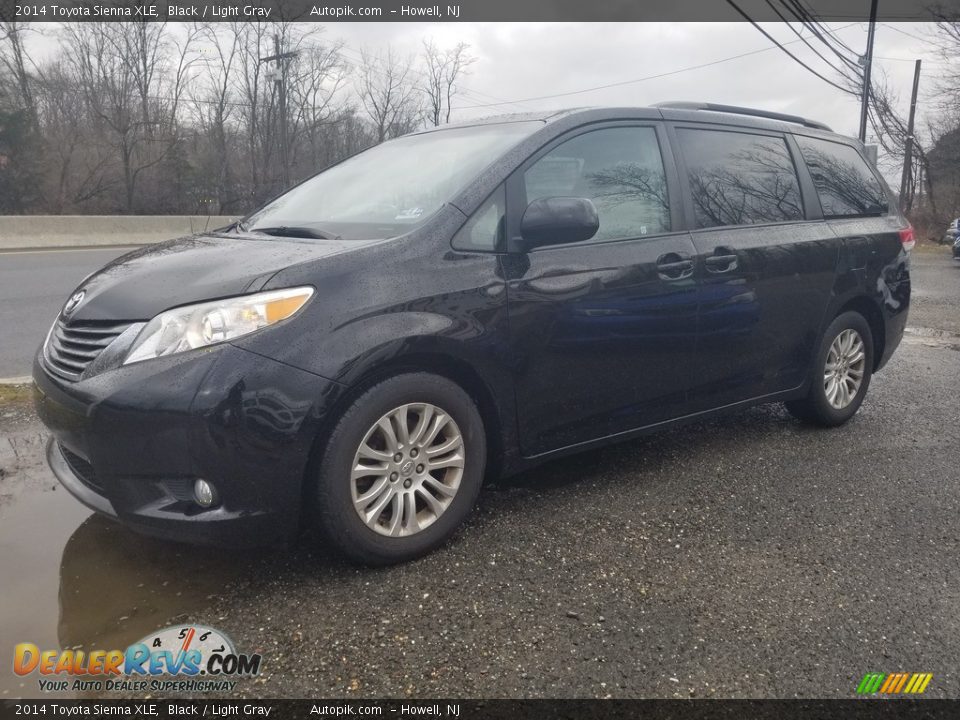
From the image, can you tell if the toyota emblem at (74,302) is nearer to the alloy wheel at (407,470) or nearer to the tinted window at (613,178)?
the alloy wheel at (407,470)

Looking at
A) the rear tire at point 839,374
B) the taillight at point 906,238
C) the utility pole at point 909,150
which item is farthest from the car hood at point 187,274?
the utility pole at point 909,150

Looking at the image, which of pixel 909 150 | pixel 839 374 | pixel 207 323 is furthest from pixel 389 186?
pixel 909 150

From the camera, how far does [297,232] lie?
10.7 ft

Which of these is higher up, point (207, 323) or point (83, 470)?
→ point (207, 323)

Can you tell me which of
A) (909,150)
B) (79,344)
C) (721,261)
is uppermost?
(909,150)

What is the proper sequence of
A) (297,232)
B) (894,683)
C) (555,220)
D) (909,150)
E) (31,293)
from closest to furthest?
(894,683), (555,220), (297,232), (31,293), (909,150)

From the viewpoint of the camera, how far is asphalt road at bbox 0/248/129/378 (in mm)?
6488

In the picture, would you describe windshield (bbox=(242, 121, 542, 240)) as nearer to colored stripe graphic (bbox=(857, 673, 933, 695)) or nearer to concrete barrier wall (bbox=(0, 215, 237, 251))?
colored stripe graphic (bbox=(857, 673, 933, 695))

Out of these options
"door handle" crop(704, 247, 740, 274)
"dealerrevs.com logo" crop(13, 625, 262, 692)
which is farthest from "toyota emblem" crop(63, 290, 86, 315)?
"door handle" crop(704, 247, 740, 274)

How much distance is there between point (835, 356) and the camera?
4.68 meters

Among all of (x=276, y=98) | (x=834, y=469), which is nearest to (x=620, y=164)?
(x=834, y=469)

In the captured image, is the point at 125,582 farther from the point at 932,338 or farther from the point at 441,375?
the point at 932,338

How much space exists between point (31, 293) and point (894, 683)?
10.6m

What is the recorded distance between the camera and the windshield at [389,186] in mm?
3186
